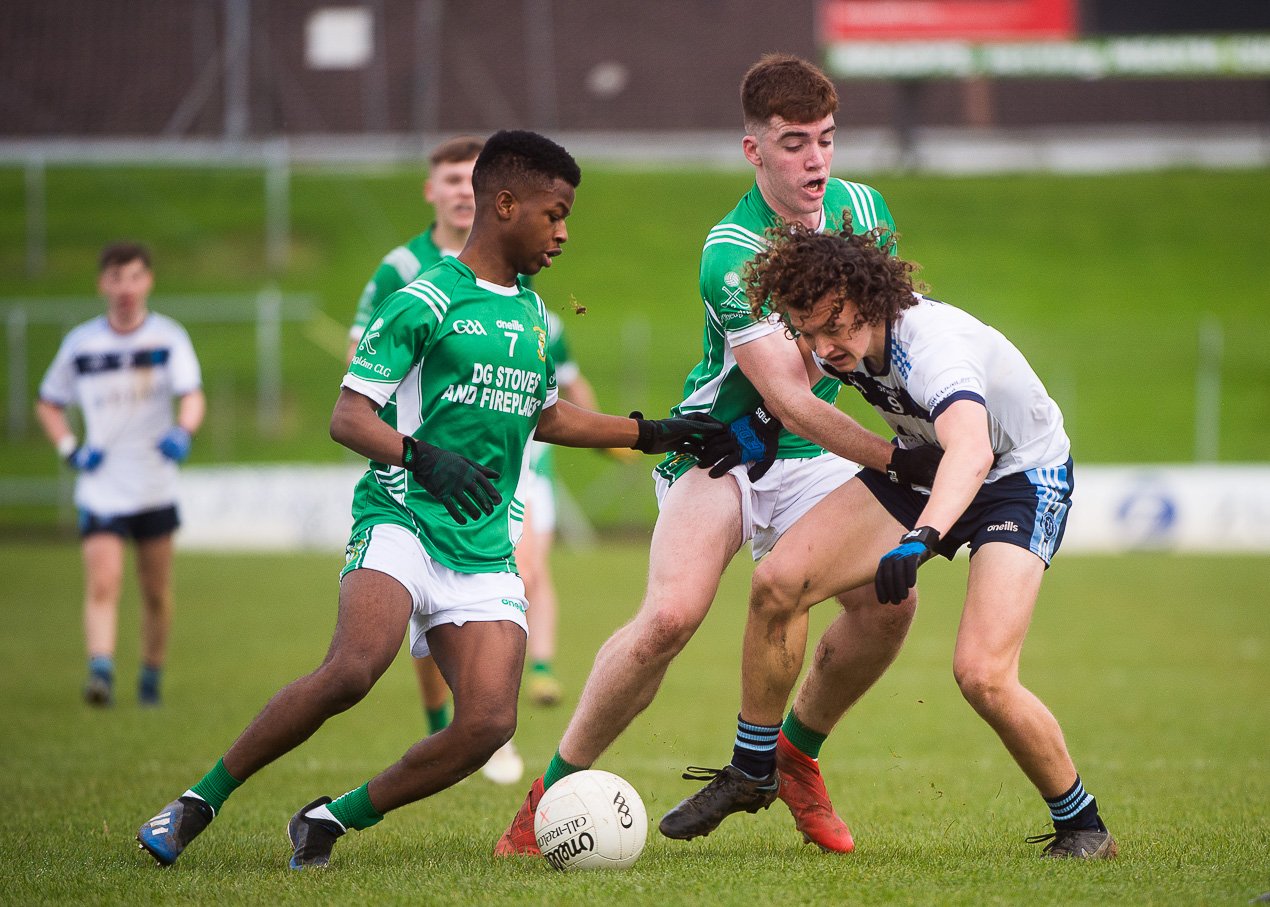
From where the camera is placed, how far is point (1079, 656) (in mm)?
11969

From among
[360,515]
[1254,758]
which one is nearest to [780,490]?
[360,515]

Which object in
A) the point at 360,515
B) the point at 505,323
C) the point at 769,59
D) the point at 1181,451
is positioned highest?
the point at 769,59

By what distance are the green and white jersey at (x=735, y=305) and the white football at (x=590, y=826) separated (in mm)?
1305

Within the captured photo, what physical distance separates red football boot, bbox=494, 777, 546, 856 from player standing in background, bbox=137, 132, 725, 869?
0.40 meters

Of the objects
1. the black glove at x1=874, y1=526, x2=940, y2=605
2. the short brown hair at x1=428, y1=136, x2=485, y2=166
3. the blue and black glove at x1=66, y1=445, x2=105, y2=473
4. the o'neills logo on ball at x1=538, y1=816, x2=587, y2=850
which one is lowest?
the o'neills logo on ball at x1=538, y1=816, x2=587, y2=850

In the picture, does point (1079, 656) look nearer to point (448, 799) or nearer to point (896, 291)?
point (448, 799)

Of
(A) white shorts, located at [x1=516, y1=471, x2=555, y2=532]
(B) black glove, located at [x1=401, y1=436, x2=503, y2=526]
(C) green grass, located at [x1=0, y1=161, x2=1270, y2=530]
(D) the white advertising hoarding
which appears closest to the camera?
(B) black glove, located at [x1=401, y1=436, x2=503, y2=526]

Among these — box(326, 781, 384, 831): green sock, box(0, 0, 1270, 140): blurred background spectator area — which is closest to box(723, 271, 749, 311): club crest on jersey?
box(326, 781, 384, 831): green sock

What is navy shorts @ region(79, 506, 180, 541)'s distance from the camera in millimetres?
9695

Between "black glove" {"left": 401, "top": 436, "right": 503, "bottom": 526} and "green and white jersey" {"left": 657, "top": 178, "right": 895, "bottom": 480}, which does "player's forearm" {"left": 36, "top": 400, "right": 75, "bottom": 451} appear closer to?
"green and white jersey" {"left": 657, "top": 178, "right": 895, "bottom": 480}

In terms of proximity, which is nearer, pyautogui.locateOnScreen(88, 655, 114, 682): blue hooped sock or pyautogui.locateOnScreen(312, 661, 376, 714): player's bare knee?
pyautogui.locateOnScreen(312, 661, 376, 714): player's bare knee

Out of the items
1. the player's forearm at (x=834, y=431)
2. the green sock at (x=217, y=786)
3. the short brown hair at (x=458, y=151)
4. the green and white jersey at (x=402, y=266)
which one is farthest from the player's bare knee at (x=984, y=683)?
the short brown hair at (x=458, y=151)

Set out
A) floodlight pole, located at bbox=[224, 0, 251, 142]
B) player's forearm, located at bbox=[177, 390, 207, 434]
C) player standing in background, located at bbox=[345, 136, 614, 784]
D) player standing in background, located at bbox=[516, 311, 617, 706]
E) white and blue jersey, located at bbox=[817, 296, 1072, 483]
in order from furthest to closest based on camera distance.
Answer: floodlight pole, located at bbox=[224, 0, 251, 142] → player's forearm, located at bbox=[177, 390, 207, 434] → player standing in background, located at bbox=[516, 311, 617, 706] → player standing in background, located at bbox=[345, 136, 614, 784] → white and blue jersey, located at bbox=[817, 296, 1072, 483]

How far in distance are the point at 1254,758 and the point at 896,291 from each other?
3.96 metres
